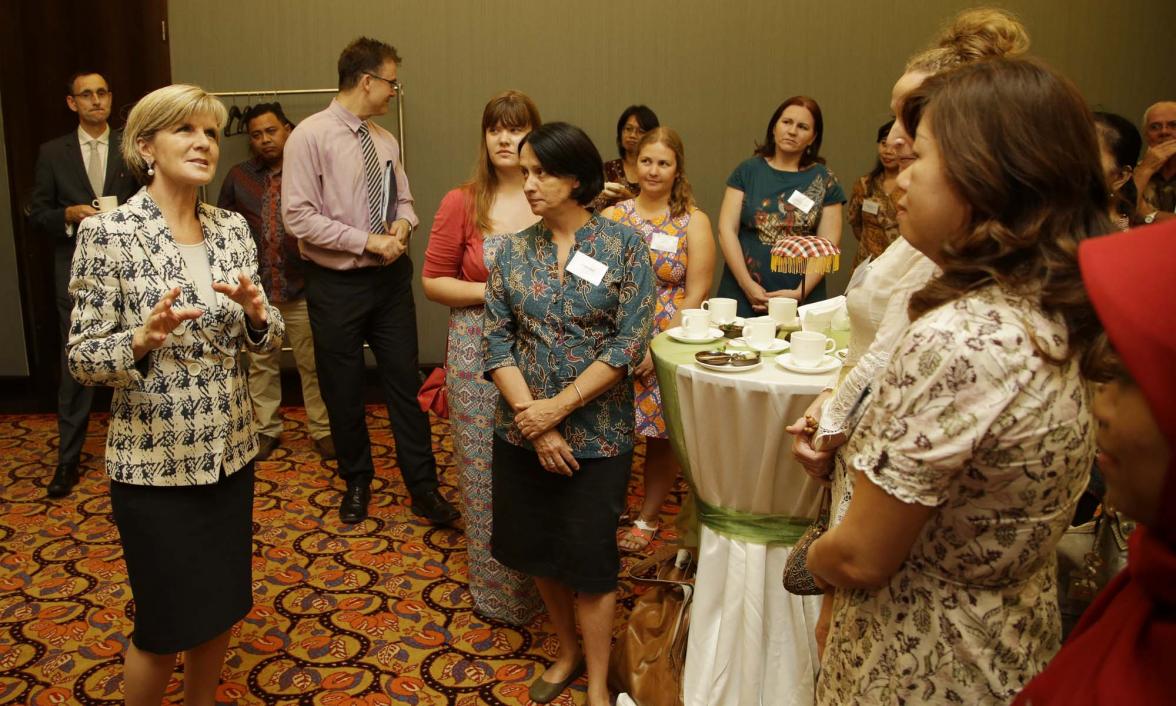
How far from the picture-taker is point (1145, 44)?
5734 millimetres

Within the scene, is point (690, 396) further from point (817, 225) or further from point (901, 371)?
point (817, 225)

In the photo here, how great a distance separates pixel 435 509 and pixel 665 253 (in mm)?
1448

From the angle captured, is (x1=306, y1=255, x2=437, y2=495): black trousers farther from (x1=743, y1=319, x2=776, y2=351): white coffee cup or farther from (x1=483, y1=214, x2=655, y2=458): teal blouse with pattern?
(x1=743, y1=319, x2=776, y2=351): white coffee cup

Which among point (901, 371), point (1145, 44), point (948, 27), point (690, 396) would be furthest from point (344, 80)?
point (1145, 44)

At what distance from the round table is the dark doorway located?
3.94 metres

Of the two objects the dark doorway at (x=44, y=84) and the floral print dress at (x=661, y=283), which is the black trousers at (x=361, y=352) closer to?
the floral print dress at (x=661, y=283)

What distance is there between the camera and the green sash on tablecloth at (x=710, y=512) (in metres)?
2.23

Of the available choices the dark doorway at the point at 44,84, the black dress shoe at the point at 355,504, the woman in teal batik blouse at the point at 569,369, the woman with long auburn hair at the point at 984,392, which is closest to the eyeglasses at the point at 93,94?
the dark doorway at the point at 44,84

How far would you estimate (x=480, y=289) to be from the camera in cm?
276

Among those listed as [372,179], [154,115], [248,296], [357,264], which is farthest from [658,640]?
[372,179]

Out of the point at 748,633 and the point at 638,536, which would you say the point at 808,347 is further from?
the point at 638,536

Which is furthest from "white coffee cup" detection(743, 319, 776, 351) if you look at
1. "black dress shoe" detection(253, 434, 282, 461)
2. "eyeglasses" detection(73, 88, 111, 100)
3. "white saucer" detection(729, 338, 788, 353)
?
"eyeglasses" detection(73, 88, 111, 100)

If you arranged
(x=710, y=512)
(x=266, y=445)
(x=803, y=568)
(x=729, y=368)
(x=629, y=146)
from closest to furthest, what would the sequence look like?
(x=803, y=568)
(x=729, y=368)
(x=710, y=512)
(x=266, y=445)
(x=629, y=146)

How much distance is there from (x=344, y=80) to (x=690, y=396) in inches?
86.8
